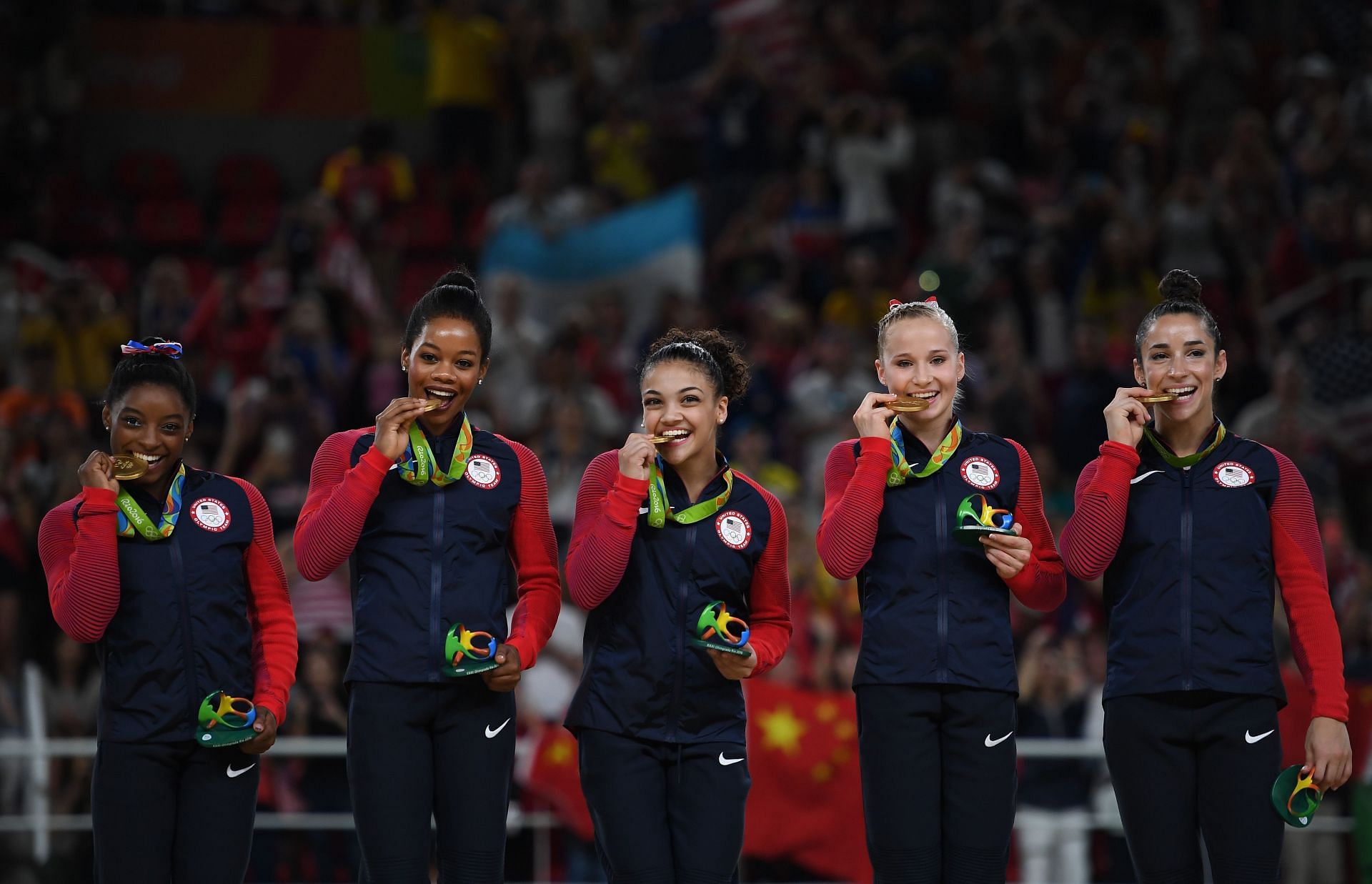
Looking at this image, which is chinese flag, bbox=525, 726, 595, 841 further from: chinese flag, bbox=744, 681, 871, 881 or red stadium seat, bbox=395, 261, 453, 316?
red stadium seat, bbox=395, 261, 453, 316

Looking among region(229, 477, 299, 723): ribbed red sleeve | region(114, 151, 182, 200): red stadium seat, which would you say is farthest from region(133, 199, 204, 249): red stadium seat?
region(229, 477, 299, 723): ribbed red sleeve

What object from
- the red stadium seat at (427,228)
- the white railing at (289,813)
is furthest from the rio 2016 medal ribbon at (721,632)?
the red stadium seat at (427,228)

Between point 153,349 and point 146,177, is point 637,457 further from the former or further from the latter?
point 146,177

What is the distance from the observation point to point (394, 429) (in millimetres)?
4676

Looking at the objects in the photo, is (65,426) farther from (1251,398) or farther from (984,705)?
(1251,398)

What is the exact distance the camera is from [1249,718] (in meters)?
4.65

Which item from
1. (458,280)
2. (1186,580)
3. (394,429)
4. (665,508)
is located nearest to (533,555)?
(665,508)

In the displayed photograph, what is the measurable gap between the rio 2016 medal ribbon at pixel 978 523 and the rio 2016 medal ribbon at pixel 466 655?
1.32 meters

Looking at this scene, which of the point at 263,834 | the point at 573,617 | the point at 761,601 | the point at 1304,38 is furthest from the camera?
the point at 1304,38

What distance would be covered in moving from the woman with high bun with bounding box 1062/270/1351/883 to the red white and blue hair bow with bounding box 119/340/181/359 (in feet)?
8.53

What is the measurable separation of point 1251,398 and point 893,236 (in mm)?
2854

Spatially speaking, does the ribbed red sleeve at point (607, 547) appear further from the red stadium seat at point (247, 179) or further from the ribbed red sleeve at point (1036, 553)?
the red stadium seat at point (247, 179)

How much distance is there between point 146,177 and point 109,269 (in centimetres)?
137

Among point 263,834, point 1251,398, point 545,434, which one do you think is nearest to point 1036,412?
point 1251,398
